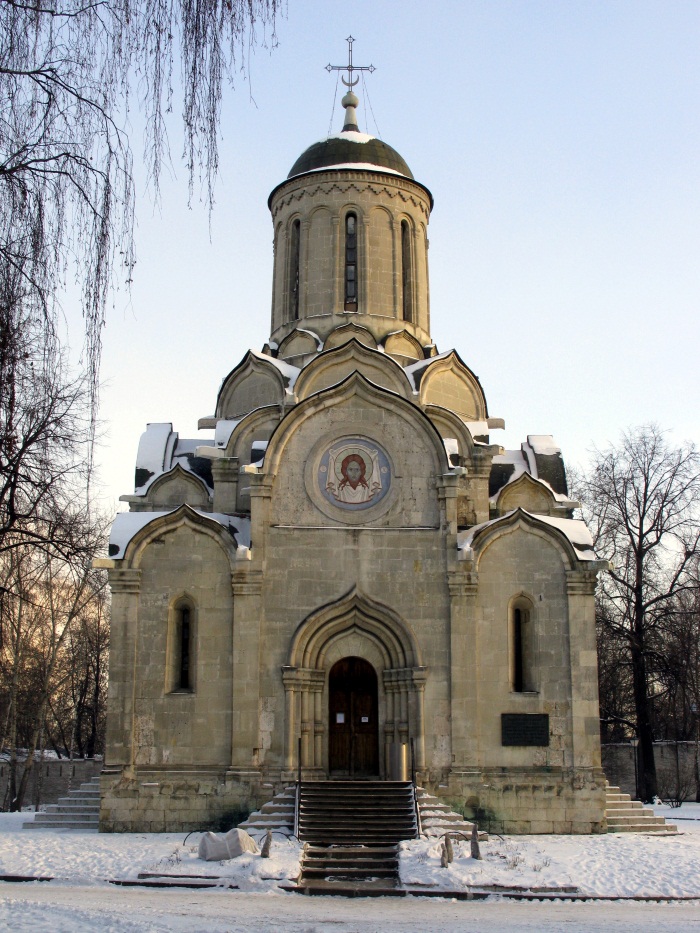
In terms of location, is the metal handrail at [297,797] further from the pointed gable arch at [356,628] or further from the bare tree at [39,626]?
the bare tree at [39,626]

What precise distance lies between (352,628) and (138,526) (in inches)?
166

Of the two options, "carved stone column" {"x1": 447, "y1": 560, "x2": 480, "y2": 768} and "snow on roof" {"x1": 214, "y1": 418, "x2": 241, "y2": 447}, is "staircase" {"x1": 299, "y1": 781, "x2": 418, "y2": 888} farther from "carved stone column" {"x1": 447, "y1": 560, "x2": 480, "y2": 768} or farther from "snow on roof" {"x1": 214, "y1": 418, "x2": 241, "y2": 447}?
"snow on roof" {"x1": 214, "y1": 418, "x2": 241, "y2": 447}

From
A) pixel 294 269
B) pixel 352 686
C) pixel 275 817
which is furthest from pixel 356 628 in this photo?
pixel 294 269

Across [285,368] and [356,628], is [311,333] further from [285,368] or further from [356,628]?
[356,628]

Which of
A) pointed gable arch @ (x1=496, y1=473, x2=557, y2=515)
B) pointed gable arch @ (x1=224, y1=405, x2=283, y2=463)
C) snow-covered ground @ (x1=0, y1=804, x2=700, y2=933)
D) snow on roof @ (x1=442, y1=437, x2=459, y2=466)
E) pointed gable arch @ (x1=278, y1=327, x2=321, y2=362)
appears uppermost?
pointed gable arch @ (x1=278, y1=327, x2=321, y2=362)

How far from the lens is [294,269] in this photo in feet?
76.7

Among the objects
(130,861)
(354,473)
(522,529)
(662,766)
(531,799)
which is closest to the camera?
(130,861)

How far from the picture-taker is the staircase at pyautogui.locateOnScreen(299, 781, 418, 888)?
1425 cm

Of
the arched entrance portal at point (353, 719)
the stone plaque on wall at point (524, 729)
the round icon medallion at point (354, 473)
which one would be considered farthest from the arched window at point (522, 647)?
the round icon medallion at point (354, 473)

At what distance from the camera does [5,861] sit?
1441cm

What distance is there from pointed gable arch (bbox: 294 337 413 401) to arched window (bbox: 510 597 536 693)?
15.4 feet

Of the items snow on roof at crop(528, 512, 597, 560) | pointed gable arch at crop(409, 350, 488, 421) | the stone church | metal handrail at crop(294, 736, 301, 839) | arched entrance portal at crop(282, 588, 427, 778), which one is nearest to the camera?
metal handrail at crop(294, 736, 301, 839)

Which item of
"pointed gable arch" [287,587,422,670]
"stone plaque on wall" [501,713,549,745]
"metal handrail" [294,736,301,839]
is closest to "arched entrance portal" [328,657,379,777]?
"pointed gable arch" [287,587,422,670]

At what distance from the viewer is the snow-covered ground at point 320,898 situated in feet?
33.7
